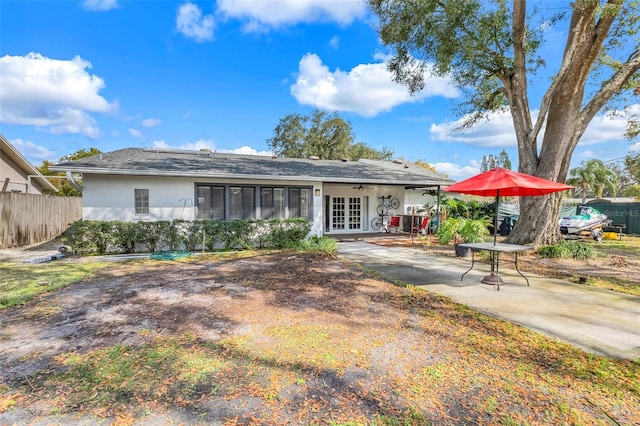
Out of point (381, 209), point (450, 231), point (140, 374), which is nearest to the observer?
point (140, 374)

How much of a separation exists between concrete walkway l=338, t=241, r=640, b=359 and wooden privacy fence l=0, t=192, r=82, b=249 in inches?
488

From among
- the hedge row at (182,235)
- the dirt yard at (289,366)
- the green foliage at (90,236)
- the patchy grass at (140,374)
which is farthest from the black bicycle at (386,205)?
the patchy grass at (140,374)

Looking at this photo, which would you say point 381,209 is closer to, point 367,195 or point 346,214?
point 367,195

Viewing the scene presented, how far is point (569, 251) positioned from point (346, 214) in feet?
30.4

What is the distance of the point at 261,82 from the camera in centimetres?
1805

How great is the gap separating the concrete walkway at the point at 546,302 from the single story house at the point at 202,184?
5.09m

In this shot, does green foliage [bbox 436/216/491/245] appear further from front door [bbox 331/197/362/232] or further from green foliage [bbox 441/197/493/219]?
green foliage [bbox 441/197/493/219]

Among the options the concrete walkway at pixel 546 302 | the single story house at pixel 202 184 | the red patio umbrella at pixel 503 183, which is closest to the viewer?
the concrete walkway at pixel 546 302

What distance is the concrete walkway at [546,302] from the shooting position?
364 centimetres

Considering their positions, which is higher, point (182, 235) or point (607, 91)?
point (607, 91)

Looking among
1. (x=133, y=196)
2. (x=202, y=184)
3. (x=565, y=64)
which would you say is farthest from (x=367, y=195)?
(x=133, y=196)

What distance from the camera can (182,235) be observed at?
10.2 meters

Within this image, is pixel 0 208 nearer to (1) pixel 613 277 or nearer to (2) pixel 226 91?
(2) pixel 226 91

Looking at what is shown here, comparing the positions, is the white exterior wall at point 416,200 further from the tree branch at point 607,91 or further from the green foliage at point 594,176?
the green foliage at point 594,176
